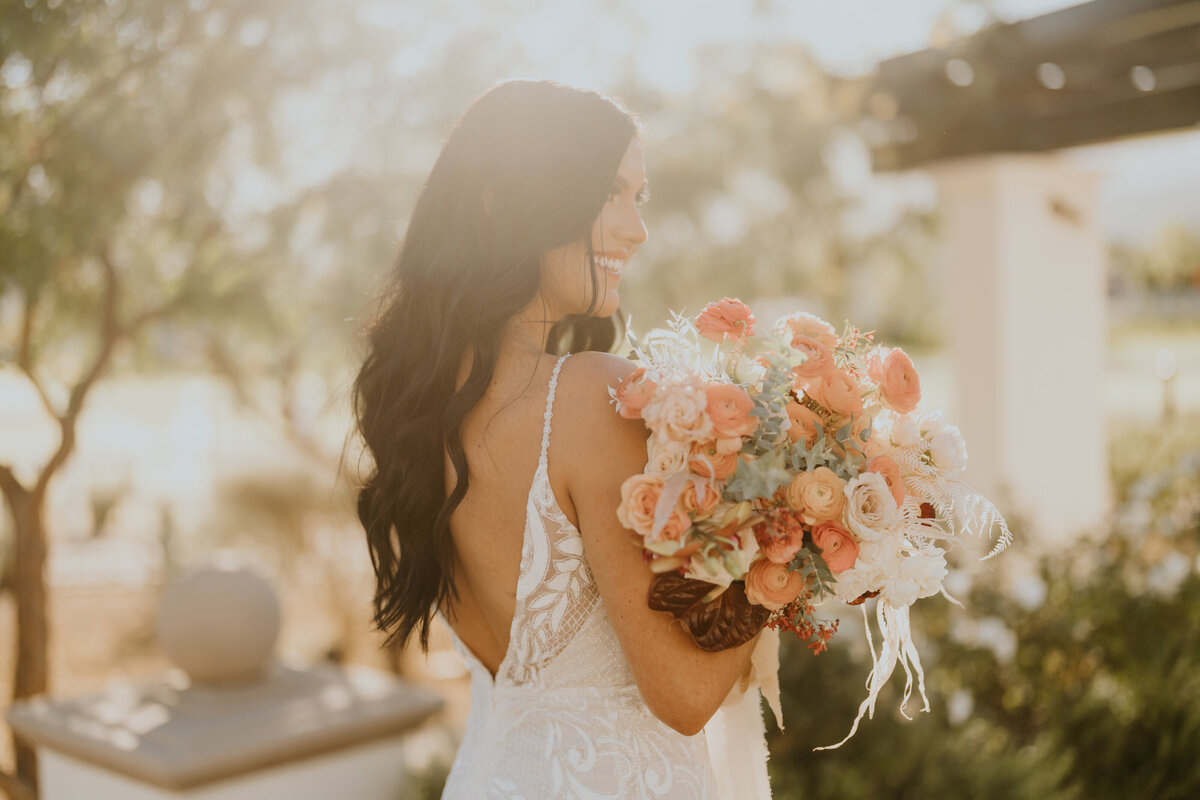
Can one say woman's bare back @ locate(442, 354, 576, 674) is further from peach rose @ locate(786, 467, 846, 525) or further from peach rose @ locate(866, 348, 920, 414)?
peach rose @ locate(866, 348, 920, 414)

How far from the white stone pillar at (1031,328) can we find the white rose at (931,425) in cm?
491

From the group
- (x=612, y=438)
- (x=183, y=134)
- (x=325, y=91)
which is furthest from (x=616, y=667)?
(x=325, y=91)

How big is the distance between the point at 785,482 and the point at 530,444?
42cm

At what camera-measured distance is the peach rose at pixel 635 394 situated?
4.91 feet

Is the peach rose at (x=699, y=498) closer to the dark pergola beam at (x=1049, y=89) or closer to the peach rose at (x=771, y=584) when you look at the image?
the peach rose at (x=771, y=584)

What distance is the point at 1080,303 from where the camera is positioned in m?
6.74

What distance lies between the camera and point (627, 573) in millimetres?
1549

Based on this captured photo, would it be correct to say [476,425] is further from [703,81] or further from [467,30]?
[703,81]

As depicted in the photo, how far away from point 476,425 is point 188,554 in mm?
7564

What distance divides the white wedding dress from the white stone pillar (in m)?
5.05

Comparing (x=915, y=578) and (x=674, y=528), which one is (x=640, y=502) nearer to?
(x=674, y=528)

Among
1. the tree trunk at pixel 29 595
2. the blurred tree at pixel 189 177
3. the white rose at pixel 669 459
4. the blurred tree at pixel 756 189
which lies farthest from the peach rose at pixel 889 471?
the blurred tree at pixel 756 189

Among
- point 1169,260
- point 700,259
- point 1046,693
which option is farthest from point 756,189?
point 1169,260

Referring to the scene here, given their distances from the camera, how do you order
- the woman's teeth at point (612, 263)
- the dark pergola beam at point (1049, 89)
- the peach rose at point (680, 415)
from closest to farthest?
the peach rose at point (680, 415) < the woman's teeth at point (612, 263) < the dark pergola beam at point (1049, 89)
